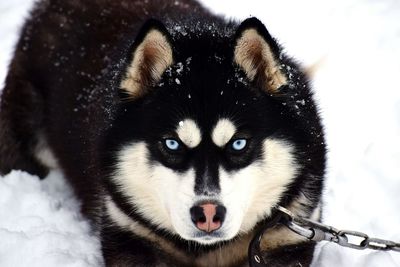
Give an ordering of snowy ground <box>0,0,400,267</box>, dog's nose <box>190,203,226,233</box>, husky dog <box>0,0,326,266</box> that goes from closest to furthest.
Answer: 1. dog's nose <box>190,203,226,233</box>
2. husky dog <box>0,0,326,266</box>
3. snowy ground <box>0,0,400,267</box>

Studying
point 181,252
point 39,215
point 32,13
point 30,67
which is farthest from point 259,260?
point 32,13

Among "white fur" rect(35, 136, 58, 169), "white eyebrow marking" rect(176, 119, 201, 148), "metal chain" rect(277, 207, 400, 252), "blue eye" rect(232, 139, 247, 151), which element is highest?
"blue eye" rect(232, 139, 247, 151)

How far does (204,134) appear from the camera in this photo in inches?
112

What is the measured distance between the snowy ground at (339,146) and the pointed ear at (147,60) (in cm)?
111

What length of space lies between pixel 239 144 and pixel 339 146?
2098mm

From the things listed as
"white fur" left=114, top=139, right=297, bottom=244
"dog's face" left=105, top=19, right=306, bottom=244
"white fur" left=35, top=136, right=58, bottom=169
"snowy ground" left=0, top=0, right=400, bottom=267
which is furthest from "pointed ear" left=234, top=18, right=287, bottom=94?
"white fur" left=35, top=136, right=58, bottom=169

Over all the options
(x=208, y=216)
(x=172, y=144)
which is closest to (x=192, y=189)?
(x=208, y=216)

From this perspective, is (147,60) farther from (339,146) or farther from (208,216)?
(339,146)

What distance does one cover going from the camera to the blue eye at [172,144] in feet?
9.42

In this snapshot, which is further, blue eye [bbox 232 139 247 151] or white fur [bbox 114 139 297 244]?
blue eye [bbox 232 139 247 151]

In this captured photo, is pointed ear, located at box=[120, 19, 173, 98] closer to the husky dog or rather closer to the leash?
the husky dog

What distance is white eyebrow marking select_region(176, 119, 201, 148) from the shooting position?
284cm

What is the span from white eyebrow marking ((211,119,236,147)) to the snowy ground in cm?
106

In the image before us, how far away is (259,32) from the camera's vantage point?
2857 millimetres
